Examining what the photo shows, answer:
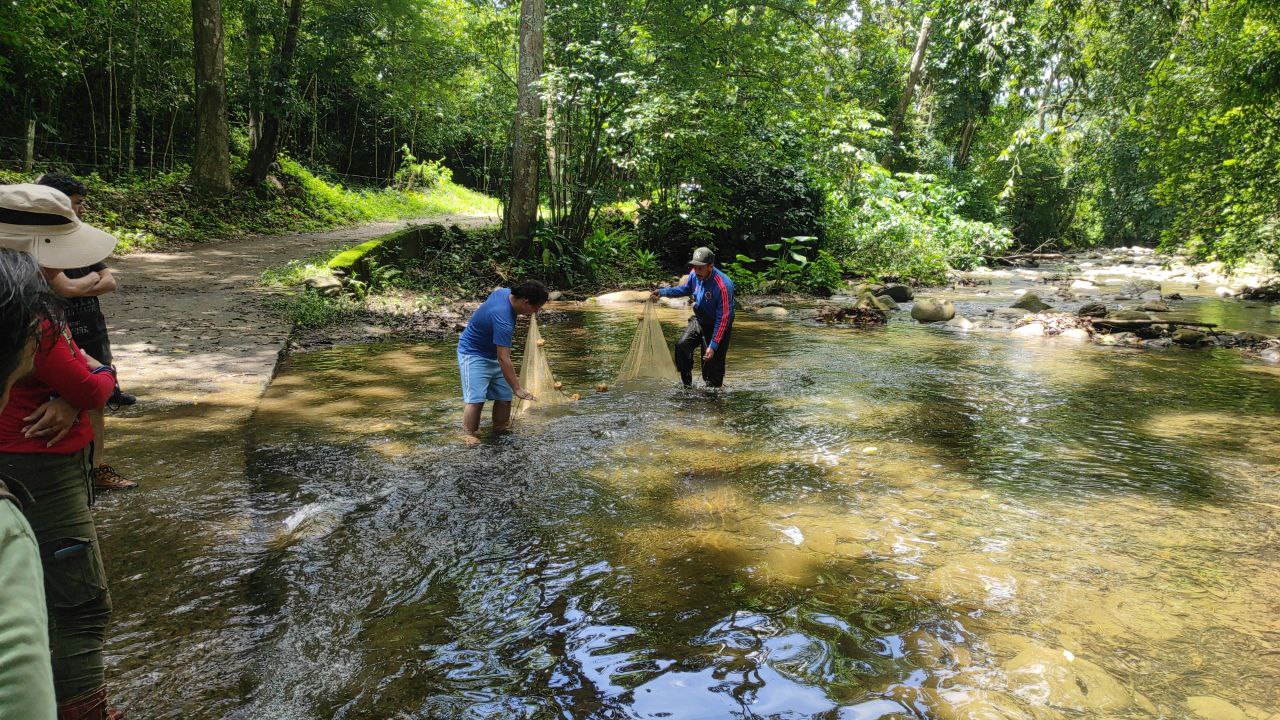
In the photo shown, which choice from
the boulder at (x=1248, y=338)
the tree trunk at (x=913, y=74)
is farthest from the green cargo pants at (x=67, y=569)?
the tree trunk at (x=913, y=74)

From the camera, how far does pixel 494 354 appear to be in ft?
19.1

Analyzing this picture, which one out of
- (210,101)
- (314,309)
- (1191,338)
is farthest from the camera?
(210,101)

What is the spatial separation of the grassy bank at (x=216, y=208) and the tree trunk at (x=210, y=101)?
46 centimetres

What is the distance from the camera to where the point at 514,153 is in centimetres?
1348

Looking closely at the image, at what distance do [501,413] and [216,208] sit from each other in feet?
43.1

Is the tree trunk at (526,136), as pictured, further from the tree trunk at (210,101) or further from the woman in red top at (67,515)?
the woman in red top at (67,515)

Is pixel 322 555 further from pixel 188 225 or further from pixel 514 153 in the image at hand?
pixel 188 225

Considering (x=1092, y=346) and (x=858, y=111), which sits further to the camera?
(x=858, y=111)

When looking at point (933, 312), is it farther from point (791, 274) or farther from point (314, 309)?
point (314, 309)

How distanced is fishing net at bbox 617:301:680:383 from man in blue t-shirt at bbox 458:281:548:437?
1.75 metres

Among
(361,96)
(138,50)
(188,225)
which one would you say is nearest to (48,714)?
(188,225)

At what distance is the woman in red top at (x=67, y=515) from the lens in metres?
2.08

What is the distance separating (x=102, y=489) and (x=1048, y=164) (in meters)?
37.1

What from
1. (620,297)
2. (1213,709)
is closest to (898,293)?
(620,297)
